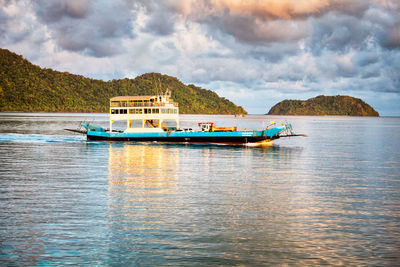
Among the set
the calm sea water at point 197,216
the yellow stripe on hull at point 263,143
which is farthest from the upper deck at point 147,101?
the calm sea water at point 197,216

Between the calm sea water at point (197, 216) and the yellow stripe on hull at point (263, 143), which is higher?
the yellow stripe on hull at point (263, 143)

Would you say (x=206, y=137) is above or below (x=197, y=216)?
above

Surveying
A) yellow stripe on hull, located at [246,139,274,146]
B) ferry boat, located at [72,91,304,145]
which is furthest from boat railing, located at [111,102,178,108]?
yellow stripe on hull, located at [246,139,274,146]

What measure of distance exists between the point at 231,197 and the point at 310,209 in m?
5.68

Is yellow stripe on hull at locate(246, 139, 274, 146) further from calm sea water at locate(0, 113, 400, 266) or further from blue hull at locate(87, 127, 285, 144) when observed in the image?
calm sea water at locate(0, 113, 400, 266)

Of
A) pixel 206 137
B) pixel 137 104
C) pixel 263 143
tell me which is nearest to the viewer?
pixel 206 137

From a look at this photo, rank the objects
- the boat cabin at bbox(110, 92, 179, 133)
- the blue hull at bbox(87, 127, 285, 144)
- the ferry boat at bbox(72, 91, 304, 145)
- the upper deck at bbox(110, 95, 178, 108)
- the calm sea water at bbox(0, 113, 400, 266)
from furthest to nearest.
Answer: the upper deck at bbox(110, 95, 178, 108), the boat cabin at bbox(110, 92, 179, 133), the ferry boat at bbox(72, 91, 304, 145), the blue hull at bbox(87, 127, 285, 144), the calm sea water at bbox(0, 113, 400, 266)

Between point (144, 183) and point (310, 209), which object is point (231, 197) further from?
point (144, 183)

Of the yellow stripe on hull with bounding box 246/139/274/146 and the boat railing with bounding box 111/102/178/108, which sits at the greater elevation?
the boat railing with bounding box 111/102/178/108

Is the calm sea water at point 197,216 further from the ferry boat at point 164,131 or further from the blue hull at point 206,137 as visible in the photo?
the ferry boat at point 164,131

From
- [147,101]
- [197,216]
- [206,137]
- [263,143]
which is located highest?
[147,101]

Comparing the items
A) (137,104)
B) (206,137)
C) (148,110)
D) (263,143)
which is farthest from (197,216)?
(137,104)

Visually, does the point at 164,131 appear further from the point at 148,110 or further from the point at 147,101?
the point at 147,101

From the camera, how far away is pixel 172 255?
15.9 metres
